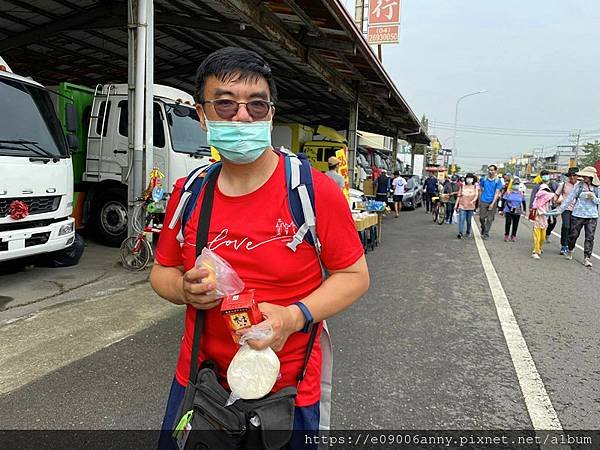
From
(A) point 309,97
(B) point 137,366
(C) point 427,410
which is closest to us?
(C) point 427,410

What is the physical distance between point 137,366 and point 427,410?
7.41 feet

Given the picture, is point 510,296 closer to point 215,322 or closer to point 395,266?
point 395,266

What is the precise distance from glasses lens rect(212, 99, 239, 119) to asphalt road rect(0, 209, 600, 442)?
7.29 feet

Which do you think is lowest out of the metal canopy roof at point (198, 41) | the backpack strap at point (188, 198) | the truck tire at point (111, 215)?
the truck tire at point (111, 215)

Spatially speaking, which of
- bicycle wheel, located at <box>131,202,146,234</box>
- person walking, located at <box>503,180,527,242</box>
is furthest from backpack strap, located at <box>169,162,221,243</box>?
person walking, located at <box>503,180,527,242</box>

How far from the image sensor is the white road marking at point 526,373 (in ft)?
10.2

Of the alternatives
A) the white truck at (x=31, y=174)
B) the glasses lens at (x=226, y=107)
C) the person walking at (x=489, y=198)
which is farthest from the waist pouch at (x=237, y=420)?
the person walking at (x=489, y=198)

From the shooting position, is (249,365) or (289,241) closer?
(249,365)

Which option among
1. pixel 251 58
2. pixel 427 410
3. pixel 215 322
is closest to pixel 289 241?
pixel 215 322

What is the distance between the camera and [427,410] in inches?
125

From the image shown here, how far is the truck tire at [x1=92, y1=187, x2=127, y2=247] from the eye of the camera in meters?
8.40

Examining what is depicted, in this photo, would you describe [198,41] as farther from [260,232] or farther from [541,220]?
[260,232]

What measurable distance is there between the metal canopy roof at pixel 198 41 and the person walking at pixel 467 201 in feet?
12.4

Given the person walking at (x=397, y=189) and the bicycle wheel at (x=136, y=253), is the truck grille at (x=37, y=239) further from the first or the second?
the person walking at (x=397, y=189)
